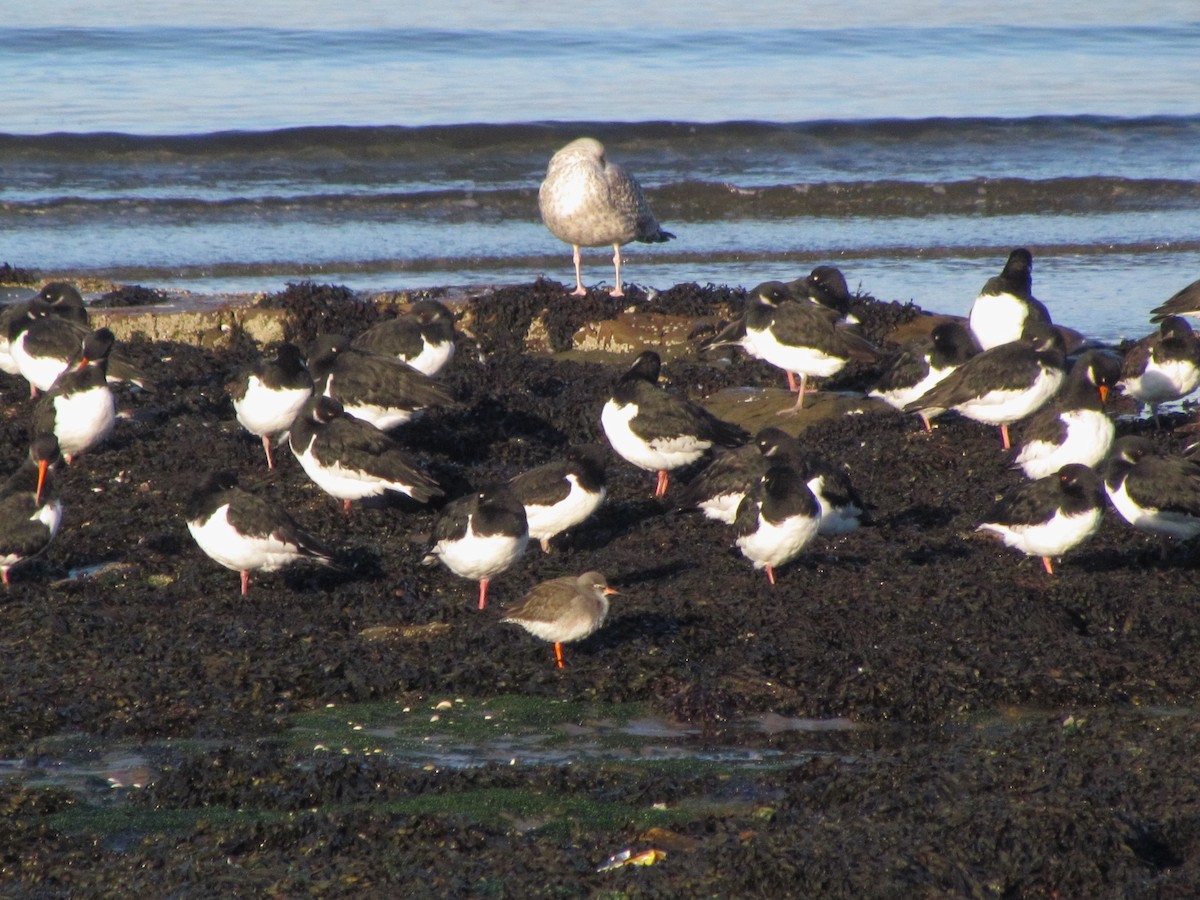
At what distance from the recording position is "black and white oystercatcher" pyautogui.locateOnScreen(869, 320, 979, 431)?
1184 centimetres

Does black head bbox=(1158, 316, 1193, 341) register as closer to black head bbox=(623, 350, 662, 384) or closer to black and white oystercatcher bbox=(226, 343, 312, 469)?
black head bbox=(623, 350, 662, 384)

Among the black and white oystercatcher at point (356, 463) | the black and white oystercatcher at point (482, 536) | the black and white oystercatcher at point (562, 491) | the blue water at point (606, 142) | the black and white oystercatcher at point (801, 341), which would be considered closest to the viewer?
the black and white oystercatcher at point (482, 536)

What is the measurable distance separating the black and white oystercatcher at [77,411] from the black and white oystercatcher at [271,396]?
90 centimetres

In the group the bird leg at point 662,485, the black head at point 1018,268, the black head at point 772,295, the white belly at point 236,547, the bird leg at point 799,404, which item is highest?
the black head at point 1018,268

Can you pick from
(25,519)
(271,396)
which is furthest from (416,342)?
(25,519)

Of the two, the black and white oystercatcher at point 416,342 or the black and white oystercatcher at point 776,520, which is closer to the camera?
the black and white oystercatcher at point 776,520

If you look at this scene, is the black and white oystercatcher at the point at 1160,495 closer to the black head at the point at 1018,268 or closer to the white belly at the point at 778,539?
the white belly at the point at 778,539

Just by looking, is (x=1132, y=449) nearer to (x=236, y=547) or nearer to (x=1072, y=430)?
(x=1072, y=430)

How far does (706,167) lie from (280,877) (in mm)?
23998

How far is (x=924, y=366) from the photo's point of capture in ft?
38.9

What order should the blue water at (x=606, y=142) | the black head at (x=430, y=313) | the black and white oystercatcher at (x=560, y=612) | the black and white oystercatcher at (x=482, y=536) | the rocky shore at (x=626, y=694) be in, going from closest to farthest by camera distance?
the rocky shore at (x=626, y=694), the black and white oystercatcher at (x=560, y=612), the black and white oystercatcher at (x=482, y=536), the black head at (x=430, y=313), the blue water at (x=606, y=142)

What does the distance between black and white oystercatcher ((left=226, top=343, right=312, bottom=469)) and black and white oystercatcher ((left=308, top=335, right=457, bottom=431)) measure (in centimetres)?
25

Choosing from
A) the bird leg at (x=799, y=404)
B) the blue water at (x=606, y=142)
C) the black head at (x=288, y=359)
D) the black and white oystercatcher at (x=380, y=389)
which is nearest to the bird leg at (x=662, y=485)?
the black and white oystercatcher at (x=380, y=389)

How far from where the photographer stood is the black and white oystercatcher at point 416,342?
41.9 ft
